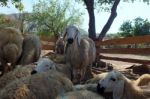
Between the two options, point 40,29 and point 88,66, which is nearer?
point 88,66

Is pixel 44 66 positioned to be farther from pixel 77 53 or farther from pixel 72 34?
pixel 77 53

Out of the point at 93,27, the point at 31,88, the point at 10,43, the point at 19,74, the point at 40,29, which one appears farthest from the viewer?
the point at 40,29

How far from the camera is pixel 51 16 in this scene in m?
47.4

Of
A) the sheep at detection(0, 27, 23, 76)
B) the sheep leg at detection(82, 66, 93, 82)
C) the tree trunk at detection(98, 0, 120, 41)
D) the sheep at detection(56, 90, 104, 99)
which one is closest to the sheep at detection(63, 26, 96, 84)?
the sheep leg at detection(82, 66, 93, 82)

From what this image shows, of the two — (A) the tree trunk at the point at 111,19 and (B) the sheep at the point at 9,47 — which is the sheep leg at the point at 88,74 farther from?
(A) the tree trunk at the point at 111,19

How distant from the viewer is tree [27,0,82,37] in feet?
155

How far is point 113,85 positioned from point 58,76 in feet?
2.94

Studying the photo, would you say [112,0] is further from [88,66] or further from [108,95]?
[108,95]

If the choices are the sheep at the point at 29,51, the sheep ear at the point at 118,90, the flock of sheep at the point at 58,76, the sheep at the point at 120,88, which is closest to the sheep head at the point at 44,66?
the flock of sheep at the point at 58,76

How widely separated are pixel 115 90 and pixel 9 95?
6.19ft

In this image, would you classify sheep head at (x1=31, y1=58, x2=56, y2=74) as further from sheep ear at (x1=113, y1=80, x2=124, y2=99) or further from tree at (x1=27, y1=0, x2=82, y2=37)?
tree at (x1=27, y1=0, x2=82, y2=37)

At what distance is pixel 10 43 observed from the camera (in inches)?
352

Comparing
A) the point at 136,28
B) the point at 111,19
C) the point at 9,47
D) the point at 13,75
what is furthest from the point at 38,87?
the point at 136,28

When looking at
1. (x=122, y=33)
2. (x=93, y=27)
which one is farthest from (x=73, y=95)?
(x=122, y=33)
